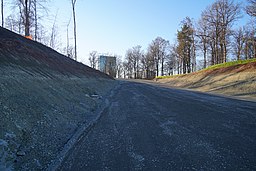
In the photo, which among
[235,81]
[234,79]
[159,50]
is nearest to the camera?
[235,81]

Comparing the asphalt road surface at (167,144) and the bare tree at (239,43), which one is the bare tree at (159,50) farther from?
the asphalt road surface at (167,144)

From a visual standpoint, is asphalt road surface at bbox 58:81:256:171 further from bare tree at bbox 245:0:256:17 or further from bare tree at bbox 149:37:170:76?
bare tree at bbox 149:37:170:76

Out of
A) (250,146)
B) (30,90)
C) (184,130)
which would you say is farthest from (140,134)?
(30,90)

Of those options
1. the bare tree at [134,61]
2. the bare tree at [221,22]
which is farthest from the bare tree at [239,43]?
the bare tree at [134,61]

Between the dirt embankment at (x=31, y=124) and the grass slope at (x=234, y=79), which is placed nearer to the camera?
the dirt embankment at (x=31, y=124)

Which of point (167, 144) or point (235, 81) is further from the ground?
point (235, 81)

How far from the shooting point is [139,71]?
71188 mm

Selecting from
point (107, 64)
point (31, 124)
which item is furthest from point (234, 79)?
point (107, 64)

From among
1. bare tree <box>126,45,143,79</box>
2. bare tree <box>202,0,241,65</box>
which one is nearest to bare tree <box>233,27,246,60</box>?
bare tree <box>202,0,241,65</box>

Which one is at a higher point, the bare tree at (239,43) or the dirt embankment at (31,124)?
the bare tree at (239,43)

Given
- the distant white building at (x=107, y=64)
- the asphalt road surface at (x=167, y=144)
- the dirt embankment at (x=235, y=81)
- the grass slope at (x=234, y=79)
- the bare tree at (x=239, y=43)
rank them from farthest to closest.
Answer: the distant white building at (x=107, y=64)
the bare tree at (x=239, y=43)
the grass slope at (x=234, y=79)
the dirt embankment at (x=235, y=81)
the asphalt road surface at (x=167, y=144)

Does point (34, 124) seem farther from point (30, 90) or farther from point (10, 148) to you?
point (30, 90)

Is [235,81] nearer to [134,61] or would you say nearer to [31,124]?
[31,124]

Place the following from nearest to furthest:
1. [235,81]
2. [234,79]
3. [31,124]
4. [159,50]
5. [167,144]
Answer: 1. [167,144]
2. [31,124]
3. [235,81]
4. [234,79]
5. [159,50]
